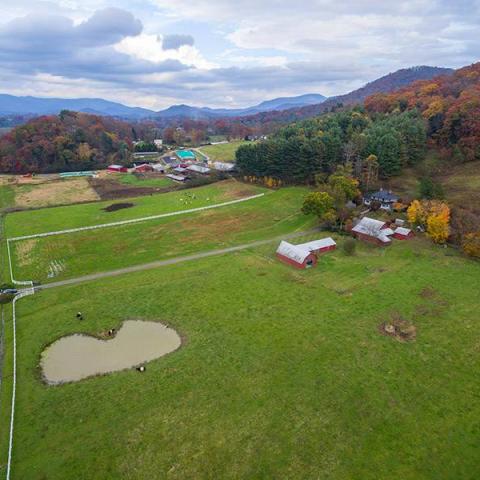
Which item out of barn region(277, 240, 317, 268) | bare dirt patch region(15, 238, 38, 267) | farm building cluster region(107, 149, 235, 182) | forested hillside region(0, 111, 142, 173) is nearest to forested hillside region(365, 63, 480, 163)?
farm building cluster region(107, 149, 235, 182)

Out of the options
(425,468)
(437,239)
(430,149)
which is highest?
(430,149)

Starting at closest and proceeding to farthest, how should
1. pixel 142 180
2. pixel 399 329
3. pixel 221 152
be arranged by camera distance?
pixel 399 329 → pixel 142 180 → pixel 221 152

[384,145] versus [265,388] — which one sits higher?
[384,145]

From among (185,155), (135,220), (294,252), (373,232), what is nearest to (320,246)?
(294,252)

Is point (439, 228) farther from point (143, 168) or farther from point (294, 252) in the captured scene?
point (143, 168)

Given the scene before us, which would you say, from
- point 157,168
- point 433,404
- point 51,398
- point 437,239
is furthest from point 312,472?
point 157,168

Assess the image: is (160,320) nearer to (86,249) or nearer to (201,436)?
(201,436)

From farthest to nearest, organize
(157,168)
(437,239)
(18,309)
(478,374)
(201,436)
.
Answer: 1. (157,168)
2. (437,239)
3. (18,309)
4. (478,374)
5. (201,436)
